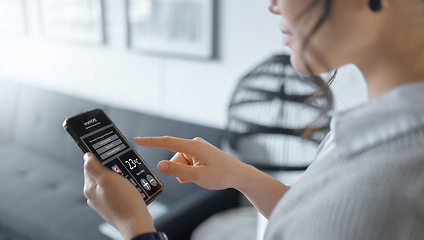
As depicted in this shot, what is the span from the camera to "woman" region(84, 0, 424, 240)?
0.93 ft

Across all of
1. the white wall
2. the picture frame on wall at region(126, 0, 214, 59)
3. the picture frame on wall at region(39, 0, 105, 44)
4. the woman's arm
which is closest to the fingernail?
the woman's arm

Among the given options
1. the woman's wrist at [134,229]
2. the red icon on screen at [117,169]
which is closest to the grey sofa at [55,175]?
the red icon on screen at [117,169]

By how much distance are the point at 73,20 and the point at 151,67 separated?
63 centimetres

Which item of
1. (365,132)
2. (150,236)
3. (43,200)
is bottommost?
(43,200)

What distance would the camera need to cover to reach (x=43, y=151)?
203cm

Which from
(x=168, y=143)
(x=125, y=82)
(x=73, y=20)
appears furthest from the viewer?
(x=73, y=20)

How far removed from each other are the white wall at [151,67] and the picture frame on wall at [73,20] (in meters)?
0.05

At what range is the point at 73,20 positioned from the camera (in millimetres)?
2184

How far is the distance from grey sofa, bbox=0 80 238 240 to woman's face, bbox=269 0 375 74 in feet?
2.18

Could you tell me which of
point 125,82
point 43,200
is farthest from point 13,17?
point 43,200

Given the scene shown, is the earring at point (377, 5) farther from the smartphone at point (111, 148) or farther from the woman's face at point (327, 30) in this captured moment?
the smartphone at point (111, 148)

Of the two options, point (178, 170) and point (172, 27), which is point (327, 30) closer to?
point (178, 170)

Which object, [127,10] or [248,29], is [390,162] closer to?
[248,29]

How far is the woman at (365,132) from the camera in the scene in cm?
28
